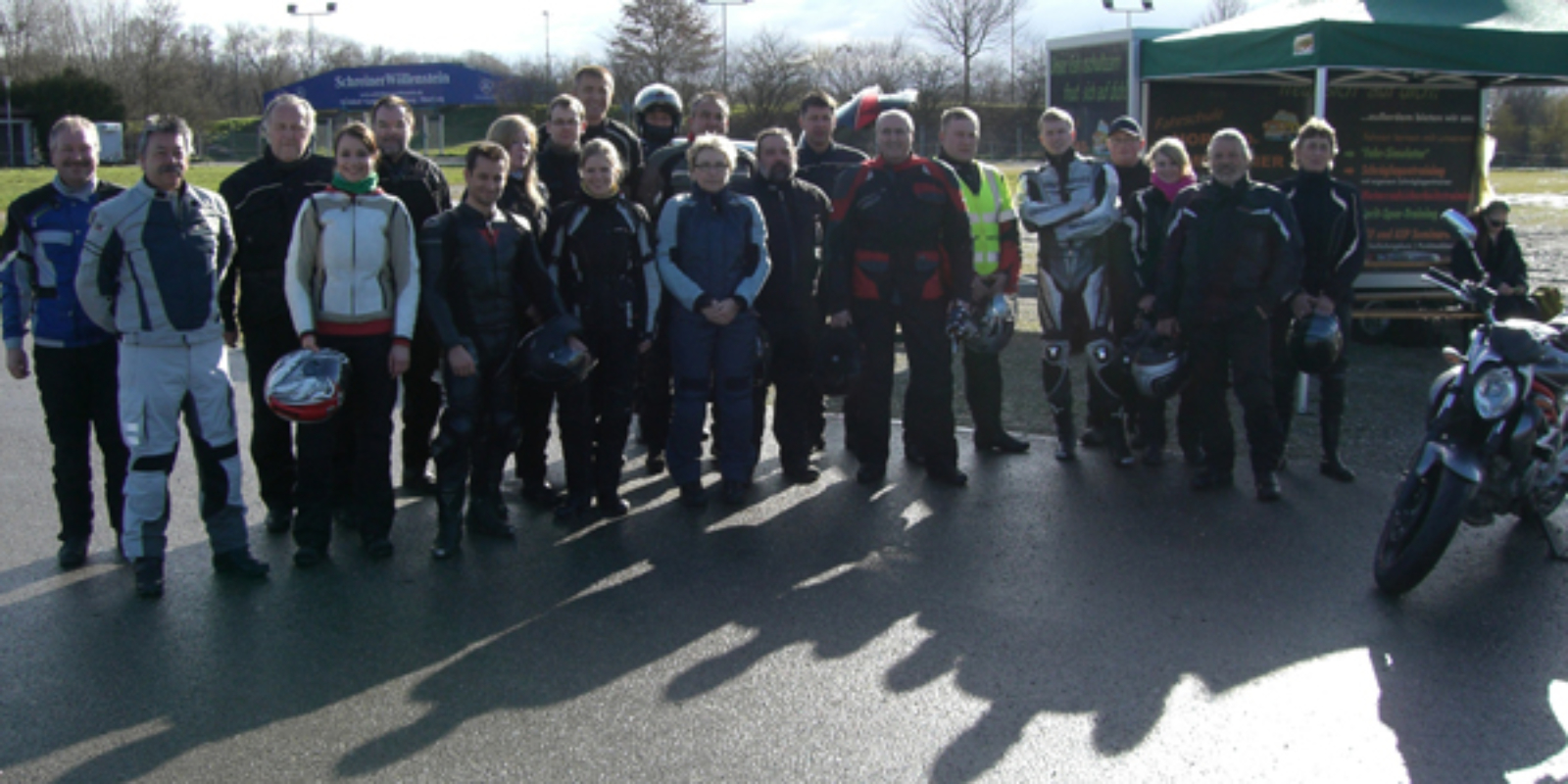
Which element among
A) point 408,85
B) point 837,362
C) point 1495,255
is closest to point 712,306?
point 837,362

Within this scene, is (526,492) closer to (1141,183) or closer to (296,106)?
(296,106)

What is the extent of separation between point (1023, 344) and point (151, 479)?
304 inches

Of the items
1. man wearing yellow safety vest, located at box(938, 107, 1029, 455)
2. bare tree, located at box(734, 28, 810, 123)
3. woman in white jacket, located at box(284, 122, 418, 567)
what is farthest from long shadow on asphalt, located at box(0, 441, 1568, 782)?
bare tree, located at box(734, 28, 810, 123)

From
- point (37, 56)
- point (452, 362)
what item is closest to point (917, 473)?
point (452, 362)

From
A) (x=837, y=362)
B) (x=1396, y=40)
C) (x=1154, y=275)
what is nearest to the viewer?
(x=837, y=362)

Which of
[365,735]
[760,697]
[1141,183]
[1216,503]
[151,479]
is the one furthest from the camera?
[1141,183]

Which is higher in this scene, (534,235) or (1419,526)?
(534,235)

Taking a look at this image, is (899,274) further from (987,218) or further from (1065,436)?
(1065,436)

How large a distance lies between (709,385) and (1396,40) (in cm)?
590

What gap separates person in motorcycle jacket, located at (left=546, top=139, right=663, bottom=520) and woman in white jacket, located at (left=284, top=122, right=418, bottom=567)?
85 centimetres

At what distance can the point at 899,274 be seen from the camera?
21.3 feet

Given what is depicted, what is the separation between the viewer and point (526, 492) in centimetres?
636

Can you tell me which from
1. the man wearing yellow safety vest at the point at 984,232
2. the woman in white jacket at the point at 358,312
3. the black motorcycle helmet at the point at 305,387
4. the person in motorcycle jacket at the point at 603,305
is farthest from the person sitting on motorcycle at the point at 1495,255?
the black motorcycle helmet at the point at 305,387

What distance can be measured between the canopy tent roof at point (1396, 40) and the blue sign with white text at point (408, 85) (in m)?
47.6
